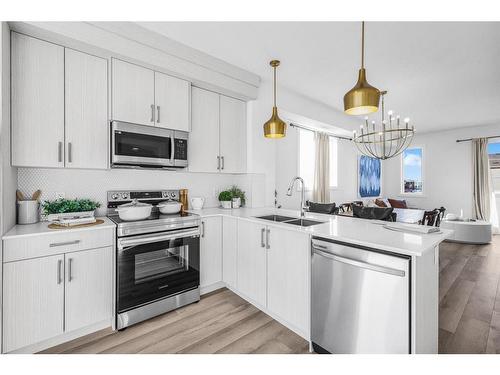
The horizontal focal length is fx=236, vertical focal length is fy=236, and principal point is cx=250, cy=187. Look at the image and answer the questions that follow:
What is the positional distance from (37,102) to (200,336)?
2357 millimetres

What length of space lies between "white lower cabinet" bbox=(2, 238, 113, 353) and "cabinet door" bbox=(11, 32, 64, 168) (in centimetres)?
83

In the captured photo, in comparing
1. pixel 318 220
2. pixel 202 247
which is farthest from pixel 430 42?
pixel 202 247

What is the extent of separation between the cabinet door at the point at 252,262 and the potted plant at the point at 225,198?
0.73 meters

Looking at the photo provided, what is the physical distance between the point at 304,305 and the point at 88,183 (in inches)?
93.5

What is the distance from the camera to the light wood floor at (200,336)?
1811mm

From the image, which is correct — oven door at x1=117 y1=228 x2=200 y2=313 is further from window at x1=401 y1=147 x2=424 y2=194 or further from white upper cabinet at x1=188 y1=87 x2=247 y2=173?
window at x1=401 y1=147 x2=424 y2=194

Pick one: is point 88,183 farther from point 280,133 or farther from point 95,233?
point 280,133

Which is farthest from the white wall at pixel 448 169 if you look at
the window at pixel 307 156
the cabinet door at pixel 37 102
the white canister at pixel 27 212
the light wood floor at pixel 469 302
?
the white canister at pixel 27 212

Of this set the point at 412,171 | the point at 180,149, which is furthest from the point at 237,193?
the point at 412,171

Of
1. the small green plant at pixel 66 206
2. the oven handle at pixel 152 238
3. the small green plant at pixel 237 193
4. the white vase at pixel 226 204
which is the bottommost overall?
the oven handle at pixel 152 238

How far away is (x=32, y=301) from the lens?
1709mm

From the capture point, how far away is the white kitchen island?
4.44ft

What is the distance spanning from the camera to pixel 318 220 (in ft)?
7.71

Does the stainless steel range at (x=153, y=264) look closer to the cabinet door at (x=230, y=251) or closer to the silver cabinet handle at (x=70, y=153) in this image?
the cabinet door at (x=230, y=251)
